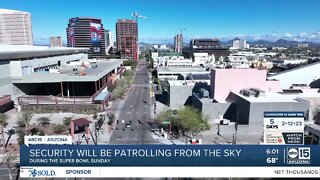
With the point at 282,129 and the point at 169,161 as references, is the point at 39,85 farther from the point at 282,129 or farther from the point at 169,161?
the point at 282,129

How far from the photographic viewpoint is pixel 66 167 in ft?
68.1

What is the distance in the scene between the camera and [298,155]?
67.0 feet

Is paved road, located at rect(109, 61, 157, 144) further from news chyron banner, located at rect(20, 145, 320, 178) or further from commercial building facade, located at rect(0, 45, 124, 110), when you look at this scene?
news chyron banner, located at rect(20, 145, 320, 178)

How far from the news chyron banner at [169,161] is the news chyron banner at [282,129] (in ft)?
11.5

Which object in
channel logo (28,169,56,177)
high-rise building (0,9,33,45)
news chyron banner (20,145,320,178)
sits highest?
high-rise building (0,9,33,45)

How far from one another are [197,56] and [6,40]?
146 metres

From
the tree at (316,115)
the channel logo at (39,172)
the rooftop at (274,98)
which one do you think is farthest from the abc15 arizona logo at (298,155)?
the tree at (316,115)

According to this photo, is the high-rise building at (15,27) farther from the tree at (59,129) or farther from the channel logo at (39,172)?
the channel logo at (39,172)

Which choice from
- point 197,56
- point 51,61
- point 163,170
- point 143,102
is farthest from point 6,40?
point 163,170

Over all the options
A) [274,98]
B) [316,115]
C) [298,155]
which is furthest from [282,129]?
[316,115]

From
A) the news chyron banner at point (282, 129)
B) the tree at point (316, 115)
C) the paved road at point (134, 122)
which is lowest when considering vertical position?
the paved road at point (134, 122)

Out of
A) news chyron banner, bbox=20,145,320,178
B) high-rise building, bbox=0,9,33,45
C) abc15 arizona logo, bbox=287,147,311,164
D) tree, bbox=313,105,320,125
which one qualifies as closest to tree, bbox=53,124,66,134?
news chyron banner, bbox=20,145,320,178

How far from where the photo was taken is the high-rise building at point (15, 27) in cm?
18475

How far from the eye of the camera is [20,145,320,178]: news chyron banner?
2053 centimetres
